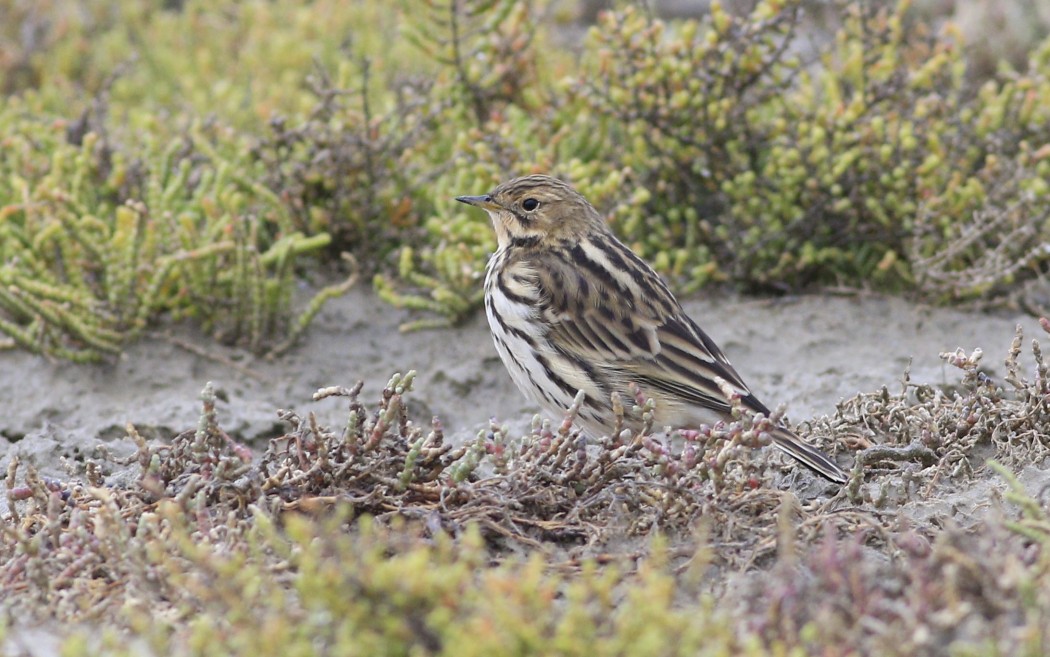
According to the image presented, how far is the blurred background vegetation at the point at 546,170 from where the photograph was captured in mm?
7051

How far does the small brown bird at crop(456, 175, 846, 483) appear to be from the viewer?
5480mm

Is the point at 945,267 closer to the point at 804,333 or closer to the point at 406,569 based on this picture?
the point at 804,333

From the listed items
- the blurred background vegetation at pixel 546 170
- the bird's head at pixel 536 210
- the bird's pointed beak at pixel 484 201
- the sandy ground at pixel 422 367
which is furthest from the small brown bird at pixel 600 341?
the blurred background vegetation at pixel 546 170

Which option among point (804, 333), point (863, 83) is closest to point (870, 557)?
point (804, 333)

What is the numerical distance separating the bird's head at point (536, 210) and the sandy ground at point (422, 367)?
36.8 inches

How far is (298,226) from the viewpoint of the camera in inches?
309

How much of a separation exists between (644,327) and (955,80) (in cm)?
357

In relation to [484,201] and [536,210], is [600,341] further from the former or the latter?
[484,201]

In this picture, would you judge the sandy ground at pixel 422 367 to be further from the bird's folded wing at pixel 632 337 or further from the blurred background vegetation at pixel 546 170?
the bird's folded wing at pixel 632 337

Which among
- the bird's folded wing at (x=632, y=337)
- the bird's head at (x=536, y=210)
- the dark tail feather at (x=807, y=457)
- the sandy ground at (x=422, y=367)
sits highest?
the bird's head at (x=536, y=210)

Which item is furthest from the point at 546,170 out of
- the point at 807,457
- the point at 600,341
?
the point at 807,457

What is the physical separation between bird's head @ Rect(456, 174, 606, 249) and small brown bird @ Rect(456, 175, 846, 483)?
20cm

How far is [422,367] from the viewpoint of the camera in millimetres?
7191

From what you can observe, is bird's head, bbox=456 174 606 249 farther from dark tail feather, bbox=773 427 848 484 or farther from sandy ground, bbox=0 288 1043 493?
dark tail feather, bbox=773 427 848 484
